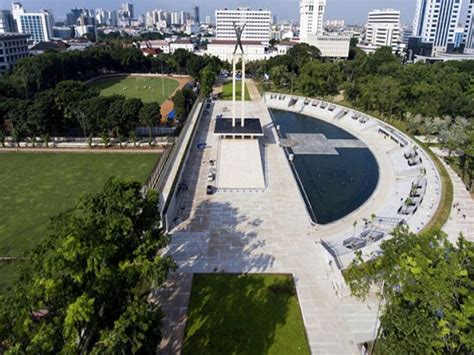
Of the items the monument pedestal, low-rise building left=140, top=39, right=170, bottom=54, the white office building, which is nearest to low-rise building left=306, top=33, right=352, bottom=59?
the white office building

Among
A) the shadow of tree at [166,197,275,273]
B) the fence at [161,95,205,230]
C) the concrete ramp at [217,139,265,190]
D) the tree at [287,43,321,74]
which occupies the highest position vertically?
the tree at [287,43,321,74]

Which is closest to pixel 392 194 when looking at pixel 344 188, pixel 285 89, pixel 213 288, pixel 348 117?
pixel 344 188

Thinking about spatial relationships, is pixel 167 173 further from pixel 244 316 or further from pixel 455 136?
pixel 455 136

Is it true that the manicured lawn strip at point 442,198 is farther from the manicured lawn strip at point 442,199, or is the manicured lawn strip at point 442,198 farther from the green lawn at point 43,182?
the green lawn at point 43,182

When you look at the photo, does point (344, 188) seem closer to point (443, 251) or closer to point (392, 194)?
point (392, 194)

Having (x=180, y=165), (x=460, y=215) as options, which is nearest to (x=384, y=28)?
(x=460, y=215)

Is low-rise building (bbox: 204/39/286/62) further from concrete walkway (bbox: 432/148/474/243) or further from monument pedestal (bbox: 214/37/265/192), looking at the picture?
concrete walkway (bbox: 432/148/474/243)
